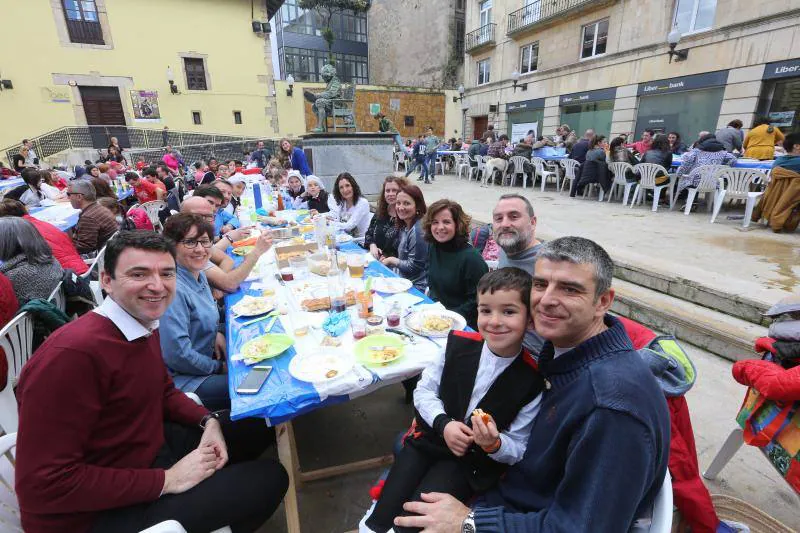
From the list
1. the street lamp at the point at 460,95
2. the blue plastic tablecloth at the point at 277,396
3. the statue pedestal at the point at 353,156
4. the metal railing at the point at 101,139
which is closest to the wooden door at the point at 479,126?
the street lamp at the point at 460,95

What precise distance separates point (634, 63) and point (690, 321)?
1331cm

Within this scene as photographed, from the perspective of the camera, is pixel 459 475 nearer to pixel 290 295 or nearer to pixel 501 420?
pixel 501 420

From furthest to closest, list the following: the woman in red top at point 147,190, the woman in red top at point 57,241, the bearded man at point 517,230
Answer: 1. the woman in red top at point 147,190
2. the woman in red top at point 57,241
3. the bearded man at point 517,230

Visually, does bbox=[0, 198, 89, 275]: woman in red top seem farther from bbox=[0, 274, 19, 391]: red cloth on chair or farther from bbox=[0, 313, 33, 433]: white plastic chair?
bbox=[0, 313, 33, 433]: white plastic chair

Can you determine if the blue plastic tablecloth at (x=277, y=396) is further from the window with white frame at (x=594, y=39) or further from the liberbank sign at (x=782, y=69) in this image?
the window with white frame at (x=594, y=39)

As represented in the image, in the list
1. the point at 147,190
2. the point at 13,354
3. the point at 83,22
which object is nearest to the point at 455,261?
the point at 13,354

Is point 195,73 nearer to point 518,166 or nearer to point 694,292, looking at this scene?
point 518,166

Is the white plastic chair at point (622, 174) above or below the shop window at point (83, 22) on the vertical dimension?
below

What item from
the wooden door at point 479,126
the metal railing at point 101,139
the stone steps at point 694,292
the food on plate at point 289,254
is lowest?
the stone steps at point 694,292

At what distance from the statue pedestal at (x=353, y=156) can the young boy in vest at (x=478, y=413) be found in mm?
8192

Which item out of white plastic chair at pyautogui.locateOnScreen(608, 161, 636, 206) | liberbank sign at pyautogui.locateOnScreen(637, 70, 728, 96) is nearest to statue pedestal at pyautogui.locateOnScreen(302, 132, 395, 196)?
white plastic chair at pyautogui.locateOnScreen(608, 161, 636, 206)

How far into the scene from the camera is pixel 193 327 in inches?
86.4

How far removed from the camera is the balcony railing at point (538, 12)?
14.5m

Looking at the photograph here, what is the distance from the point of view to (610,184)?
8.34 metres
